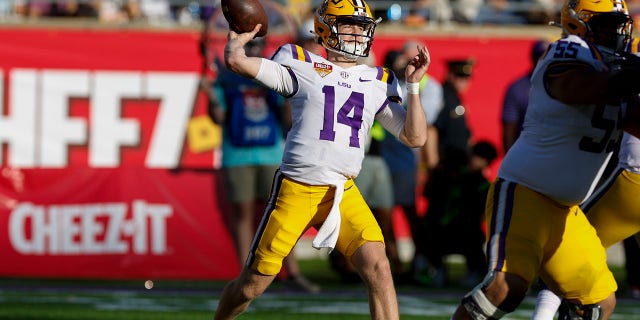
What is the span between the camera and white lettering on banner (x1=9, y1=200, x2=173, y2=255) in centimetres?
1080

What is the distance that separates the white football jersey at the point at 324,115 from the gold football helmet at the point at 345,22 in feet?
0.32

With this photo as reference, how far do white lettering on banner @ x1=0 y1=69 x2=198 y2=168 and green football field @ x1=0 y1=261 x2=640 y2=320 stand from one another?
2.22 meters

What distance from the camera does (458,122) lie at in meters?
11.1

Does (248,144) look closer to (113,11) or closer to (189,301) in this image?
(189,301)

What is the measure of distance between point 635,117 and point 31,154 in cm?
798

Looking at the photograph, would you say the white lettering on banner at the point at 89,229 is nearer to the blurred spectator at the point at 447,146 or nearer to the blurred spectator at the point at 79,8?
the blurred spectator at the point at 447,146

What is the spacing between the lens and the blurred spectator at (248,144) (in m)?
9.97

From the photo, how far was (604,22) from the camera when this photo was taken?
5844 millimetres

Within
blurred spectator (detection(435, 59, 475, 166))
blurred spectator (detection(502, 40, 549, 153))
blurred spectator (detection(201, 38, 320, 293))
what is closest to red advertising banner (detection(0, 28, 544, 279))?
blurred spectator (detection(201, 38, 320, 293))

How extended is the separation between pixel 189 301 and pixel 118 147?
12.5 ft

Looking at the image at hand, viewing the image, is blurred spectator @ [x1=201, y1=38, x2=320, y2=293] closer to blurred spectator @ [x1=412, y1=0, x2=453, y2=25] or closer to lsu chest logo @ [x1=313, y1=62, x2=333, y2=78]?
lsu chest logo @ [x1=313, y1=62, x2=333, y2=78]

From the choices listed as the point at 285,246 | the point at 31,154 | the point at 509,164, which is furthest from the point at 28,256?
the point at 509,164

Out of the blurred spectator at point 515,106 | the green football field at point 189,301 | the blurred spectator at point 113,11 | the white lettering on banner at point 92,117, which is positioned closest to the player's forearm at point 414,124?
the green football field at point 189,301

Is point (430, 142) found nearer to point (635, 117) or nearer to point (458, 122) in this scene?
point (458, 122)
